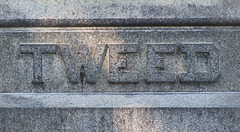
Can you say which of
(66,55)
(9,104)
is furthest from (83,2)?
(9,104)

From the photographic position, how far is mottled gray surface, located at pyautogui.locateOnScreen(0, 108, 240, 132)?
2629 mm

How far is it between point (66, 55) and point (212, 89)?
5.51 ft

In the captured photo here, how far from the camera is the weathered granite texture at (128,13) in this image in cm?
266

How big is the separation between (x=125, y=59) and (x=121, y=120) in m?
0.67

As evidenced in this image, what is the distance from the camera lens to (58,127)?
8.68 feet

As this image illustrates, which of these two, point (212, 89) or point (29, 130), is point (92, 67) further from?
point (212, 89)

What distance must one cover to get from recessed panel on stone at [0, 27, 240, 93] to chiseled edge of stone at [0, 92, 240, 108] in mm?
67

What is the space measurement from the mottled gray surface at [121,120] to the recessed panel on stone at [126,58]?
25cm

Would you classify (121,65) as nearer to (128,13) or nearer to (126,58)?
(126,58)

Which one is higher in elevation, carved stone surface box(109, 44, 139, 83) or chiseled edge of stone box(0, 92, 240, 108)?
carved stone surface box(109, 44, 139, 83)

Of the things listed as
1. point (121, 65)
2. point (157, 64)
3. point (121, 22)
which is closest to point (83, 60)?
point (121, 65)

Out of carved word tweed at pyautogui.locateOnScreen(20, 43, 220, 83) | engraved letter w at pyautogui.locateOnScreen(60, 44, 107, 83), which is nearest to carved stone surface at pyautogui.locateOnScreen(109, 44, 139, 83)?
carved word tweed at pyautogui.locateOnScreen(20, 43, 220, 83)

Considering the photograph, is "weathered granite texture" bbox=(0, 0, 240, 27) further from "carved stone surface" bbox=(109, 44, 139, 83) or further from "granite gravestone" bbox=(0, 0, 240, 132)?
"carved stone surface" bbox=(109, 44, 139, 83)

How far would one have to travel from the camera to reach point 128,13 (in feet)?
8.75
